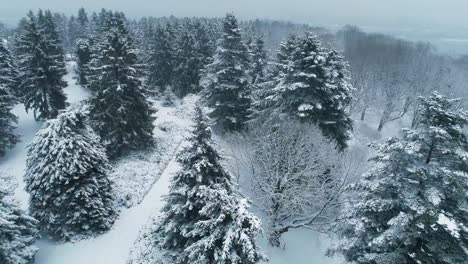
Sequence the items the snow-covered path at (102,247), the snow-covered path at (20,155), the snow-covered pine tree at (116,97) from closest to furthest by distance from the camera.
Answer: the snow-covered path at (102,247) < the snow-covered path at (20,155) < the snow-covered pine tree at (116,97)

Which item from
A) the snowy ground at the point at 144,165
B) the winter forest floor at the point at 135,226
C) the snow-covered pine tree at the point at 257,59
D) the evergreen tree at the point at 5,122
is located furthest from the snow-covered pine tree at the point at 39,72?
the snow-covered pine tree at the point at 257,59

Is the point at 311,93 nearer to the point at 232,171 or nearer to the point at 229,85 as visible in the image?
the point at 232,171

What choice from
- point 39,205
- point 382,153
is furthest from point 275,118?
point 39,205

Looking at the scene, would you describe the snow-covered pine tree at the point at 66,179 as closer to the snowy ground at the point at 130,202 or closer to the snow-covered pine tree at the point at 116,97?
the snowy ground at the point at 130,202

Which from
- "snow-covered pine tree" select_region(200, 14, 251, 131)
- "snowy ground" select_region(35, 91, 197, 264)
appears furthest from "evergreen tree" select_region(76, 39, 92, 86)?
"snow-covered pine tree" select_region(200, 14, 251, 131)

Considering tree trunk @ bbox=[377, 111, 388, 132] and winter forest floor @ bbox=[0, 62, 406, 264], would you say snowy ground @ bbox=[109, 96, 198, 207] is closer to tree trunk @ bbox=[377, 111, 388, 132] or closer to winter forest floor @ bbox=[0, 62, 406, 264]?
winter forest floor @ bbox=[0, 62, 406, 264]
